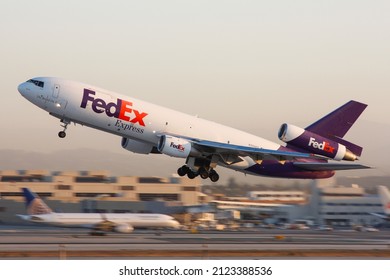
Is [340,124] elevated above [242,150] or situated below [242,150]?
above

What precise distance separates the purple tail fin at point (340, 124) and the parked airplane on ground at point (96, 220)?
691 inches

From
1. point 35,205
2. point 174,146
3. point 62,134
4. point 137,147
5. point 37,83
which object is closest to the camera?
point 37,83

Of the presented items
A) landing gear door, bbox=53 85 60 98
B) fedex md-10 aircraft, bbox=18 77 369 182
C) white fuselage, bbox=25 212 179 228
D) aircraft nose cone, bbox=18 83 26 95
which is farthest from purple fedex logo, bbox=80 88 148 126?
white fuselage, bbox=25 212 179 228

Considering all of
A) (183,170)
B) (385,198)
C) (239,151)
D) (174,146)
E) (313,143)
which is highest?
(313,143)

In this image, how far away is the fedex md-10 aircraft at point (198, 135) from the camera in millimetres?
47156

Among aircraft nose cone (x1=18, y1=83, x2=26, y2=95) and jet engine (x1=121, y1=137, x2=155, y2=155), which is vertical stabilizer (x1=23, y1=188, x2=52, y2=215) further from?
aircraft nose cone (x1=18, y1=83, x2=26, y2=95)

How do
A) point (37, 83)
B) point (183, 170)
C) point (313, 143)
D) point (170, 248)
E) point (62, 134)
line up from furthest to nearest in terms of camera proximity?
point (313, 143) < point (183, 170) < point (62, 134) < point (37, 83) < point (170, 248)

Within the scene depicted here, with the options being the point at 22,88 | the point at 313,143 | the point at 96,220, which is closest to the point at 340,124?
the point at 313,143

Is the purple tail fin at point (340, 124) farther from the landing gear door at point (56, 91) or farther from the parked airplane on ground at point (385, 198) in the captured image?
the parked airplane on ground at point (385, 198)

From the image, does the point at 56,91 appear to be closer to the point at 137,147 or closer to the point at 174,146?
the point at 137,147

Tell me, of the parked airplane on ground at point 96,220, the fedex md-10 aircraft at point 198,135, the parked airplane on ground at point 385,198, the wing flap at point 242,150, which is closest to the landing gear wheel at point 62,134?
the fedex md-10 aircraft at point 198,135

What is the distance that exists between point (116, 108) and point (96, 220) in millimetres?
17384

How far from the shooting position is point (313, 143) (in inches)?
2135
